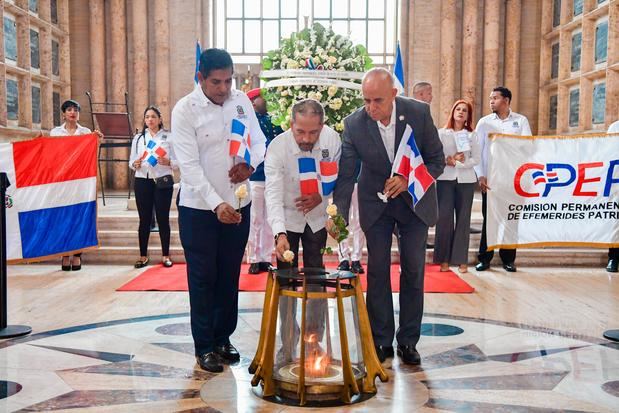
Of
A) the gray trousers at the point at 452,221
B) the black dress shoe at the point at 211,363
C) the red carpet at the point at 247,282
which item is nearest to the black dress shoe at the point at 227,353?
the black dress shoe at the point at 211,363

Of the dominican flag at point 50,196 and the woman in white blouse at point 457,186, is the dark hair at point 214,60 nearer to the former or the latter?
the woman in white blouse at point 457,186

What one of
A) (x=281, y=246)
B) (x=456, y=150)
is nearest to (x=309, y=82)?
(x=456, y=150)

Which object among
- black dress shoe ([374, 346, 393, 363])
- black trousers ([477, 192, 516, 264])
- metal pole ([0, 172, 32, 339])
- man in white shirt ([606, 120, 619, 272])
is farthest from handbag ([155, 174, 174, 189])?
man in white shirt ([606, 120, 619, 272])

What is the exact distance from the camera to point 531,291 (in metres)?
6.45

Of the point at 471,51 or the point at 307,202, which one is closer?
the point at 307,202

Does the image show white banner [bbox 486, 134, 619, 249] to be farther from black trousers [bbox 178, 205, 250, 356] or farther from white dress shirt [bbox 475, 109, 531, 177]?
→ black trousers [bbox 178, 205, 250, 356]

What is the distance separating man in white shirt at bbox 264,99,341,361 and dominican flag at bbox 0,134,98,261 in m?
3.82

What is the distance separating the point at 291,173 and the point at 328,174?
24cm

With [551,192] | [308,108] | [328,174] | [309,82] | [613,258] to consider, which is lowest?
[613,258]

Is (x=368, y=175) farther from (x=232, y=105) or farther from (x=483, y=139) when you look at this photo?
(x=483, y=139)

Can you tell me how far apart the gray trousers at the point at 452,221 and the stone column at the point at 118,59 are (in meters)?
7.79

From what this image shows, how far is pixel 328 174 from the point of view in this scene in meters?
4.13

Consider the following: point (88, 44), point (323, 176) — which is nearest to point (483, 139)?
point (323, 176)

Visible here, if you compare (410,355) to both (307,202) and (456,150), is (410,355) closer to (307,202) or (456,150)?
(307,202)
